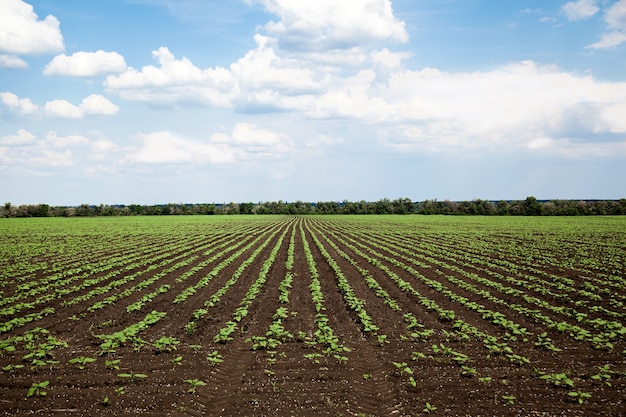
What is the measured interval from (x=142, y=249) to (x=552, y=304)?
2925cm

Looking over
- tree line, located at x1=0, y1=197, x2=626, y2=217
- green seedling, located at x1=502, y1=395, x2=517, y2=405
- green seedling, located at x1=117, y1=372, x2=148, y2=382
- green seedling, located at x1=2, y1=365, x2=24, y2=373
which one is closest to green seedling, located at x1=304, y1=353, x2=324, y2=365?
green seedling, located at x1=117, y1=372, x2=148, y2=382

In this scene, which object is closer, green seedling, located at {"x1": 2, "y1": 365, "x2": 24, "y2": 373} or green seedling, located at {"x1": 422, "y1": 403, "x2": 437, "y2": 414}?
green seedling, located at {"x1": 422, "y1": 403, "x2": 437, "y2": 414}

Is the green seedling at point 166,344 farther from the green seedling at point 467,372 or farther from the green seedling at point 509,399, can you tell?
the green seedling at point 509,399

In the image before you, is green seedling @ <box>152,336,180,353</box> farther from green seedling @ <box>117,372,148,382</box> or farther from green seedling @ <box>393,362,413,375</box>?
green seedling @ <box>393,362,413,375</box>

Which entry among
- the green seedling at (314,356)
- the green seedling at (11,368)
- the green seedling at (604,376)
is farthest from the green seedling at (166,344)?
the green seedling at (604,376)

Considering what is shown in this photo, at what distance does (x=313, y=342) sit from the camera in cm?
1126

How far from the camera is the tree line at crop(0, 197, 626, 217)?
119688mm

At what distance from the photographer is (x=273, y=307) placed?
15031 mm

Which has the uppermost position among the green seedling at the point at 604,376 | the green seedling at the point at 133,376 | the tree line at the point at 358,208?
the tree line at the point at 358,208

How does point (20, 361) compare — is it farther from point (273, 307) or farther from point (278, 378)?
point (273, 307)

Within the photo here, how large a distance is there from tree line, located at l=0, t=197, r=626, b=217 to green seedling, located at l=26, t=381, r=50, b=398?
5238 inches

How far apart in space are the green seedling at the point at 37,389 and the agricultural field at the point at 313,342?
1.5 inches

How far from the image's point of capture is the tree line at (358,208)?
119688mm

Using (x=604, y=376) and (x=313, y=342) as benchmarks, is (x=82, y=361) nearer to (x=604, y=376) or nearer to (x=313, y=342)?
(x=313, y=342)
